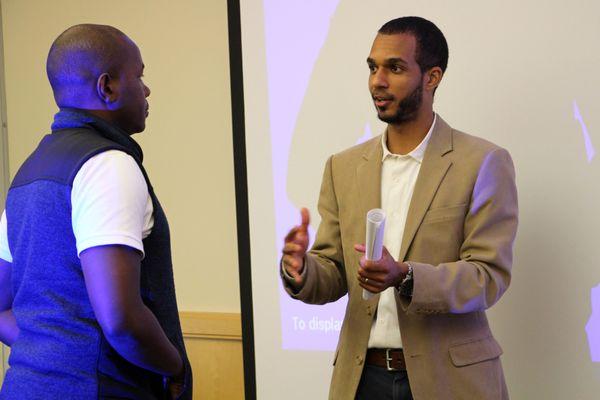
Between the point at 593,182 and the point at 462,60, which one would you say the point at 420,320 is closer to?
the point at 593,182

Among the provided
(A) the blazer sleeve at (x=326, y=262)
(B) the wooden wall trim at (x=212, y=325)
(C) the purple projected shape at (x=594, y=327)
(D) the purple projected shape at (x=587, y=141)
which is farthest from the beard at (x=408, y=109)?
(B) the wooden wall trim at (x=212, y=325)

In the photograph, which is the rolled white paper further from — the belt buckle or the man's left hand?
the belt buckle

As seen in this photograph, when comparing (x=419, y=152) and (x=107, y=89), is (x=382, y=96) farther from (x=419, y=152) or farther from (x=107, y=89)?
(x=107, y=89)

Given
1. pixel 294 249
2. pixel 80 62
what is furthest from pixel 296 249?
pixel 80 62

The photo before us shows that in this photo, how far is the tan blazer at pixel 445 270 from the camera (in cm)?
180

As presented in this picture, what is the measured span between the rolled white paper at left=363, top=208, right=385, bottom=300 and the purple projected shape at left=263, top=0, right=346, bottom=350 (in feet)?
4.27

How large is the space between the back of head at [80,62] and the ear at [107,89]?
0.03 feet

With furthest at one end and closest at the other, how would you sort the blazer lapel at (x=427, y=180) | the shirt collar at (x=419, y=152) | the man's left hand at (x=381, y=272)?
the shirt collar at (x=419, y=152) < the blazer lapel at (x=427, y=180) < the man's left hand at (x=381, y=272)

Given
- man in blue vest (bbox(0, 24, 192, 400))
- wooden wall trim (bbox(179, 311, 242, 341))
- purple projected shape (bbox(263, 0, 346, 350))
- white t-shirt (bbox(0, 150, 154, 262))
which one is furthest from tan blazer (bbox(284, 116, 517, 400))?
wooden wall trim (bbox(179, 311, 242, 341))

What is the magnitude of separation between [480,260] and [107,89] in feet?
3.17

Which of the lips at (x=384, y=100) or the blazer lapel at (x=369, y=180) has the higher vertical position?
the lips at (x=384, y=100)

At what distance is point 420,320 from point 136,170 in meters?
0.83

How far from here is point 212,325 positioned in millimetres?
3678

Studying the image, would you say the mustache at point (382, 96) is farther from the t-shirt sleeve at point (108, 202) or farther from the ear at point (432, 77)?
the t-shirt sleeve at point (108, 202)
